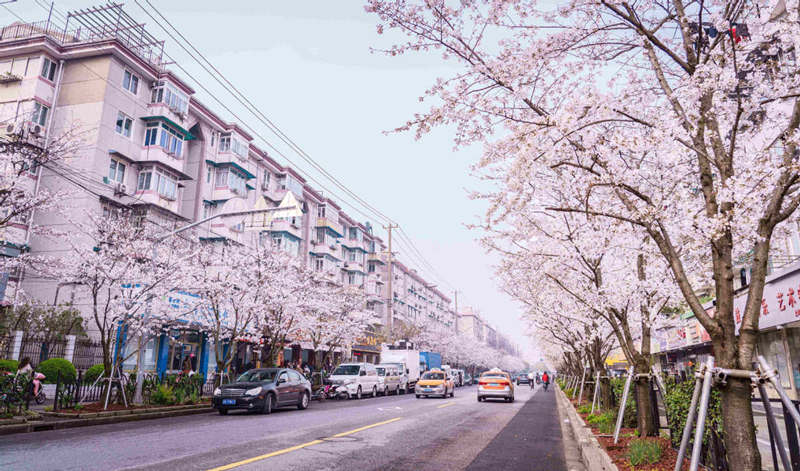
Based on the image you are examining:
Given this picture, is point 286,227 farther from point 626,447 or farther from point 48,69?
point 626,447

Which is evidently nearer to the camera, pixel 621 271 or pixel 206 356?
pixel 621 271

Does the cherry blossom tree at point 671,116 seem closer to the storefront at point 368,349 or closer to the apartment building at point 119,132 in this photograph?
the apartment building at point 119,132

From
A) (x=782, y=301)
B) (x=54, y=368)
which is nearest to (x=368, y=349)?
(x=54, y=368)

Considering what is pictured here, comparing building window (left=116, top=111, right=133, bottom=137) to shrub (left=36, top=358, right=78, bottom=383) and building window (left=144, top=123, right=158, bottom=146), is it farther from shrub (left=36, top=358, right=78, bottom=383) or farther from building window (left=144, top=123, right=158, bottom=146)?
shrub (left=36, top=358, right=78, bottom=383)

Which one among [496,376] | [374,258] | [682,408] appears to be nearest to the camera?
[682,408]

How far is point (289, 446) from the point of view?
33.0 feet

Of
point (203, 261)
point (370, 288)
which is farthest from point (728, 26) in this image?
point (370, 288)

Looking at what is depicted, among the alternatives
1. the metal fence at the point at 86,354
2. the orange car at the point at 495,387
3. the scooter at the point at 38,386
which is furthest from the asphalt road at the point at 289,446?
the metal fence at the point at 86,354

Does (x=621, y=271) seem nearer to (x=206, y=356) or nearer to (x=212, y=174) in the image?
(x=206, y=356)

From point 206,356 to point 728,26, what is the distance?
34.9 metres

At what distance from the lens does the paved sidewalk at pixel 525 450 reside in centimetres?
891

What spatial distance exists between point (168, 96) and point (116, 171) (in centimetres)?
660

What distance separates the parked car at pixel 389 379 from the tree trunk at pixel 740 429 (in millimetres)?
30093

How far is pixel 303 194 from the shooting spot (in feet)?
176
